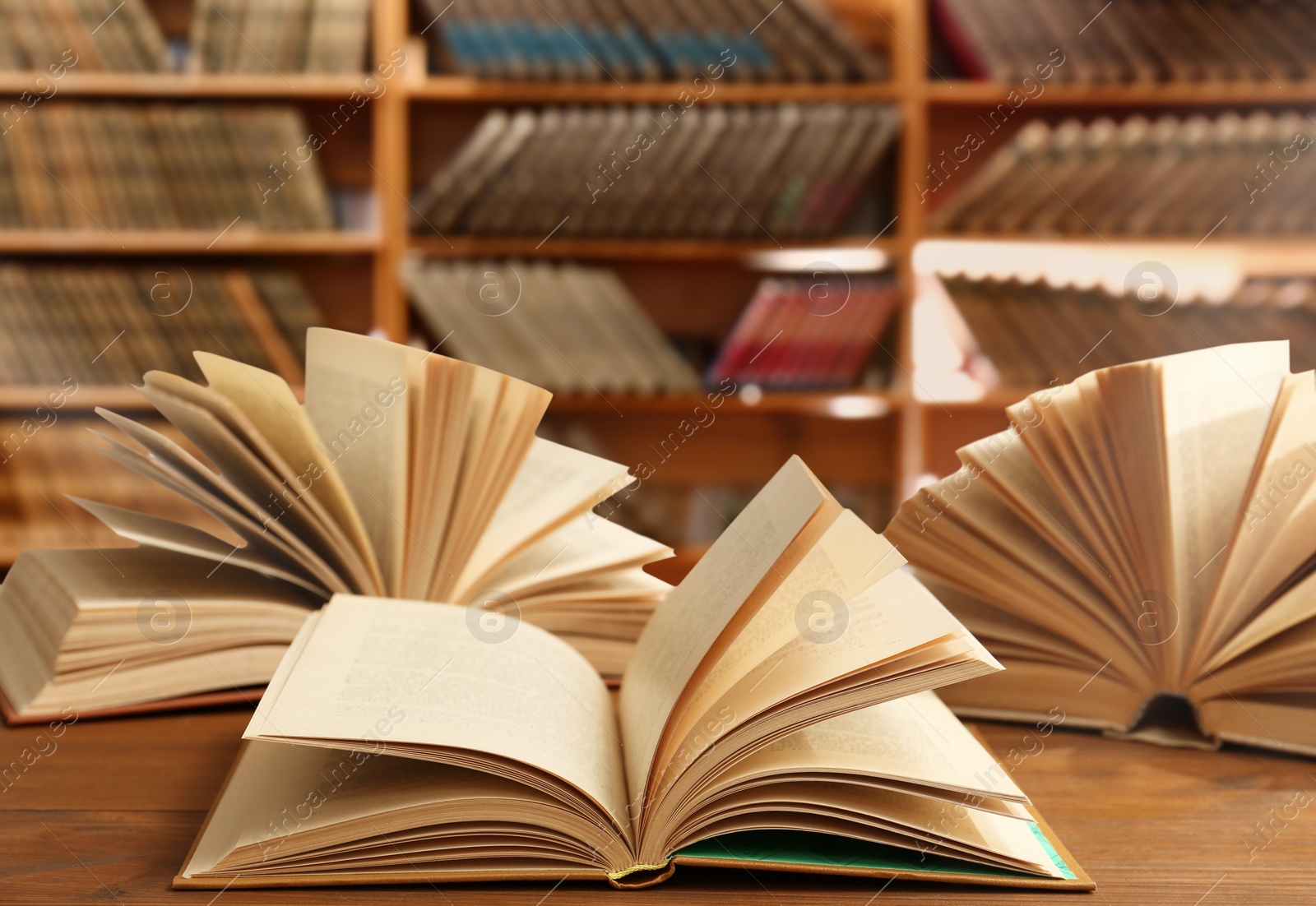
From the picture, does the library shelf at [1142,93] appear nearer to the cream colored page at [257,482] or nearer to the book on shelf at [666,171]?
the book on shelf at [666,171]

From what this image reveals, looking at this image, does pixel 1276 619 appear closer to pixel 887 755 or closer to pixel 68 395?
pixel 887 755

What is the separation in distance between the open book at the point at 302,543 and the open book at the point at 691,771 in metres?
0.15

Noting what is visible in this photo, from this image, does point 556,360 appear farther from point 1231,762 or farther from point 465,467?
point 1231,762

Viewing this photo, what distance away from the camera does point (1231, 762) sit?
64cm

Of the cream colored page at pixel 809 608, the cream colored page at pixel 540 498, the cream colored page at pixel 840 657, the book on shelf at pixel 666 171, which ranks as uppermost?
the book on shelf at pixel 666 171

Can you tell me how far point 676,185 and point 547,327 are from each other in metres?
0.43

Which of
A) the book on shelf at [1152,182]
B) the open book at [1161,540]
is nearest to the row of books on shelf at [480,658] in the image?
the open book at [1161,540]

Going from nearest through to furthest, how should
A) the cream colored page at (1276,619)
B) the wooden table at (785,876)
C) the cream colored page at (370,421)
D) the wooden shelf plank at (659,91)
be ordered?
the wooden table at (785,876), the cream colored page at (1276,619), the cream colored page at (370,421), the wooden shelf plank at (659,91)

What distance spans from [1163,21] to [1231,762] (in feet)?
7.07

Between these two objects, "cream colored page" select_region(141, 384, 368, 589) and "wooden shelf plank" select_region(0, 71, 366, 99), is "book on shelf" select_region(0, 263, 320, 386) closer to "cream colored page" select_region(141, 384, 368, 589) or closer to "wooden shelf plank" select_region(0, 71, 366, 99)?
"wooden shelf plank" select_region(0, 71, 366, 99)

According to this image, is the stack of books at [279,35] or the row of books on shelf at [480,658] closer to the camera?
the row of books on shelf at [480,658]

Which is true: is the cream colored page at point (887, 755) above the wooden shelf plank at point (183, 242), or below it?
below

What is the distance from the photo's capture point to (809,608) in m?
0.54

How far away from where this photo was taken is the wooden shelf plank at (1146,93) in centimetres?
230
